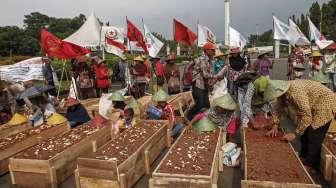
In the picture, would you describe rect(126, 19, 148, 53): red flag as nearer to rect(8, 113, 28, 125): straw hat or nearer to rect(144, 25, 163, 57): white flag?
rect(144, 25, 163, 57): white flag

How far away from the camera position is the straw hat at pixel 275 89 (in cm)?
460

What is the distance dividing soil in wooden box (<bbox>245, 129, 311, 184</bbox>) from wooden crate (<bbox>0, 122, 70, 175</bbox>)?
3.87 metres

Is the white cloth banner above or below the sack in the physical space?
above

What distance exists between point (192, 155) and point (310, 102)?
181 cm

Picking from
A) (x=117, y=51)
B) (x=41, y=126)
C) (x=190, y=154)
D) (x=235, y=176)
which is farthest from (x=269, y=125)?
(x=117, y=51)

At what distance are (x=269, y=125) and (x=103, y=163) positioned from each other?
3165mm

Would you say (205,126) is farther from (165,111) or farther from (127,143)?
(127,143)

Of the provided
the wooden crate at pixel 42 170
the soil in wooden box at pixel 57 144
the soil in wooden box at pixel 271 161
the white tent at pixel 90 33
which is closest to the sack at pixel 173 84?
the white tent at pixel 90 33

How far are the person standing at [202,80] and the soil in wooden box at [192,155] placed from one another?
203cm

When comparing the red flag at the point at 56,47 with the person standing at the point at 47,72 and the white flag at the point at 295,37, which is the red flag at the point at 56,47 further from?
the white flag at the point at 295,37

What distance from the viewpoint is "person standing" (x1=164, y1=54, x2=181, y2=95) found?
1032 cm

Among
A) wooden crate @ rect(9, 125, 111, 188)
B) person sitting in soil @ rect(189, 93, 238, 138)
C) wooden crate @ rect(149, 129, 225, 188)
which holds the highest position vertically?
person sitting in soil @ rect(189, 93, 238, 138)

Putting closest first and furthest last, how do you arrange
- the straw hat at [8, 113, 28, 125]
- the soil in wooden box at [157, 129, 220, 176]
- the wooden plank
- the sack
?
the wooden plank < the soil in wooden box at [157, 129, 220, 176] < the straw hat at [8, 113, 28, 125] < the sack

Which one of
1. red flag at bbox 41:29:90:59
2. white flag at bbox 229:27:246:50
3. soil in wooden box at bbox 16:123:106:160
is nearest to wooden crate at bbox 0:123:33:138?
soil in wooden box at bbox 16:123:106:160
